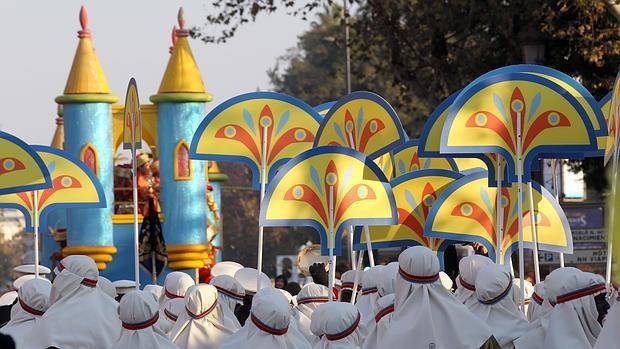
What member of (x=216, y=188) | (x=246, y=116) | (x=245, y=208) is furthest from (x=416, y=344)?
(x=245, y=208)

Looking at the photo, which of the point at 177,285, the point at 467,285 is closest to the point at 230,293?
the point at 177,285

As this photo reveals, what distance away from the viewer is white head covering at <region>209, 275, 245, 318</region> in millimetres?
14320

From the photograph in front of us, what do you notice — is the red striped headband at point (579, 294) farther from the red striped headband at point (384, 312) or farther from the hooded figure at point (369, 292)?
the hooded figure at point (369, 292)

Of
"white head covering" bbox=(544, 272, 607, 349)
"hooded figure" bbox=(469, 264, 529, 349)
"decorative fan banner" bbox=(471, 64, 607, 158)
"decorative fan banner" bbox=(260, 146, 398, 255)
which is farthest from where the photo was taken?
"decorative fan banner" bbox=(260, 146, 398, 255)

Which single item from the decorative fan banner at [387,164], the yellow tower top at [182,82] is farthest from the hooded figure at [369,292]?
the yellow tower top at [182,82]

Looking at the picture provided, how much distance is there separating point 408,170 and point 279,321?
7.75m

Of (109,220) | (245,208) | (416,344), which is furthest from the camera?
(245,208)

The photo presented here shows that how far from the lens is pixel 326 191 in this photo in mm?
15445

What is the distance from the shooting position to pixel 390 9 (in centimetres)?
2736

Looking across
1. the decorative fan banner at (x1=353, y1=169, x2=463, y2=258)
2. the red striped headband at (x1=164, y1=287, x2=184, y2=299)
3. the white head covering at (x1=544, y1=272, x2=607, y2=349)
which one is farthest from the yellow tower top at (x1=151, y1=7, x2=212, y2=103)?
the white head covering at (x1=544, y1=272, x2=607, y2=349)

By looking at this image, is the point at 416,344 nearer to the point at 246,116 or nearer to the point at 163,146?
the point at 246,116

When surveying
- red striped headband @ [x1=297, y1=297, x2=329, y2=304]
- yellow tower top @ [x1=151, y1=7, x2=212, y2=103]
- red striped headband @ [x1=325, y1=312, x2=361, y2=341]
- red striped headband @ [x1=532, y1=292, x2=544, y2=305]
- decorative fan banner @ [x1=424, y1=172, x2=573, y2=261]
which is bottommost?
red striped headband @ [x1=297, y1=297, x2=329, y2=304]

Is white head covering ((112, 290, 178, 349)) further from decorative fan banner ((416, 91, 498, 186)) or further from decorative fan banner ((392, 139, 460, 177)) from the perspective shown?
decorative fan banner ((392, 139, 460, 177))

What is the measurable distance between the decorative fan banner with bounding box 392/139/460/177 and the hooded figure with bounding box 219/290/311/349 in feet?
23.8
